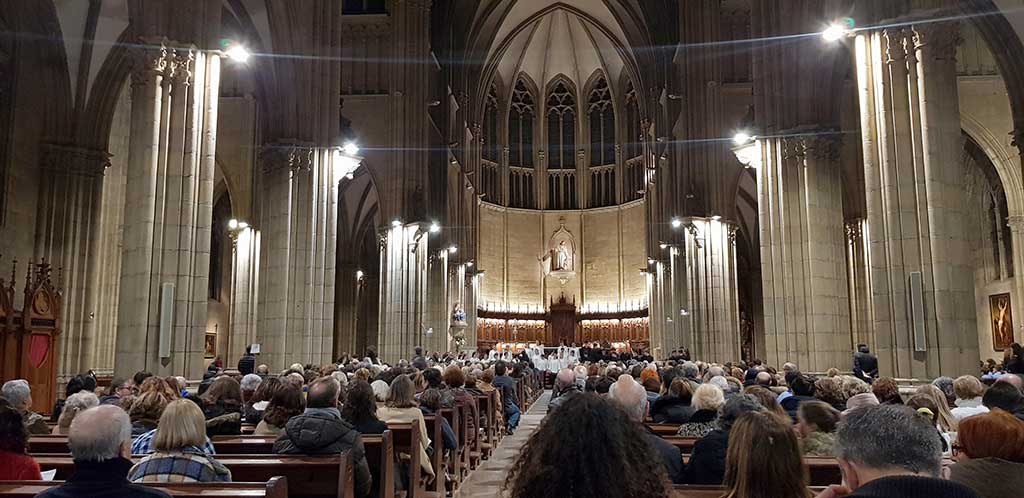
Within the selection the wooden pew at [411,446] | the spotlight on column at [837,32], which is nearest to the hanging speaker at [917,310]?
the spotlight on column at [837,32]

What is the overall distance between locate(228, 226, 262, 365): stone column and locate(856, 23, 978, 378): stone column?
1523cm

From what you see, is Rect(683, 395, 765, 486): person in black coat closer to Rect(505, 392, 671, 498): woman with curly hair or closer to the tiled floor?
the tiled floor

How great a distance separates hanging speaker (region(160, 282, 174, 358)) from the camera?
1109 centimetres

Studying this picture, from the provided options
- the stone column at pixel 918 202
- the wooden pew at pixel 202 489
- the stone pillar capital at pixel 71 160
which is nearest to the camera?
the wooden pew at pixel 202 489

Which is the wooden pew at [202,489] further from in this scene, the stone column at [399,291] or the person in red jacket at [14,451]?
the stone column at [399,291]

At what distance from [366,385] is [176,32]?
312 inches

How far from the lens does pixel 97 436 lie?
10.2 feet

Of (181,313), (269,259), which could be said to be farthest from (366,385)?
(269,259)

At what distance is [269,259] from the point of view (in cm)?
1672

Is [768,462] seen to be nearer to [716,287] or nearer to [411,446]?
[411,446]

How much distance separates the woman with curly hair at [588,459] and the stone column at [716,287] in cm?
2209

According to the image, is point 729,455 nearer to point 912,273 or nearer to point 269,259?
point 912,273

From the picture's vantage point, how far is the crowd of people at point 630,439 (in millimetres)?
2023

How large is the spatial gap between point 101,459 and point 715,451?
3.11m
